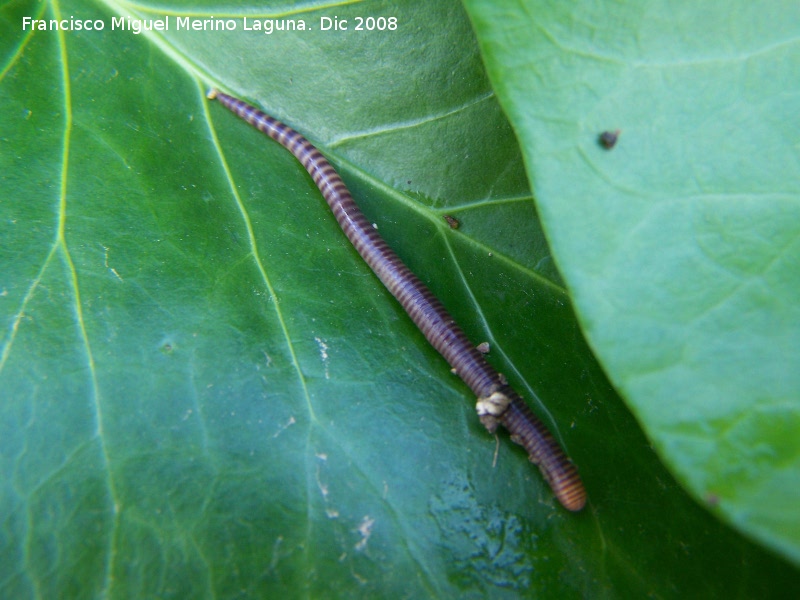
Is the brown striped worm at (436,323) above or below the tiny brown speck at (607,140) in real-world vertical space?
below

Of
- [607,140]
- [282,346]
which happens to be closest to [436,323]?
[282,346]

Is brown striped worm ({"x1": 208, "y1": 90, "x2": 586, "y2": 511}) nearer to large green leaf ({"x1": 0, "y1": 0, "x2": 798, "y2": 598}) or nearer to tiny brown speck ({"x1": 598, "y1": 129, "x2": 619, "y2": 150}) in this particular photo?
large green leaf ({"x1": 0, "y1": 0, "x2": 798, "y2": 598})

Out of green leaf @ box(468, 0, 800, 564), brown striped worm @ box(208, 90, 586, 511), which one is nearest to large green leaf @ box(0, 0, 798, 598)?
brown striped worm @ box(208, 90, 586, 511)

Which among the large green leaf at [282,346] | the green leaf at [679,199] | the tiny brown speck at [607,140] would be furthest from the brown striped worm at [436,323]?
the tiny brown speck at [607,140]

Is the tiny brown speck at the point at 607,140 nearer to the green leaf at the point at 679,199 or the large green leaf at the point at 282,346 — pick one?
the green leaf at the point at 679,199

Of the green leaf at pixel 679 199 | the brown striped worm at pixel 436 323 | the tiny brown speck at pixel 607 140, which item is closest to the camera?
the green leaf at pixel 679 199

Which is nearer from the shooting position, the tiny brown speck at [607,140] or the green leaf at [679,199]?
the green leaf at [679,199]
